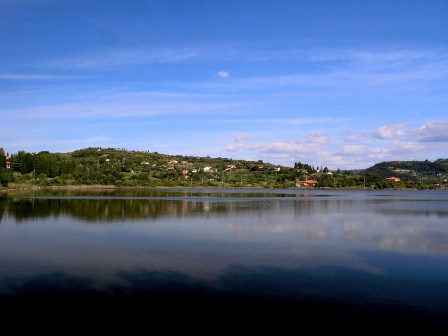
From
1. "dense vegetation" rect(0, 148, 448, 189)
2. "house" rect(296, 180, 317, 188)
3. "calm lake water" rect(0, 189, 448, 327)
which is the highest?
→ "dense vegetation" rect(0, 148, 448, 189)

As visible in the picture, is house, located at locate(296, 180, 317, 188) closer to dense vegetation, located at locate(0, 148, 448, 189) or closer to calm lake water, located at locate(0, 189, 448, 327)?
dense vegetation, located at locate(0, 148, 448, 189)

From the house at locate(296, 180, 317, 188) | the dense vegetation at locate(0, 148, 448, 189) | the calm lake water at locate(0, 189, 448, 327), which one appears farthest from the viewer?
the house at locate(296, 180, 317, 188)

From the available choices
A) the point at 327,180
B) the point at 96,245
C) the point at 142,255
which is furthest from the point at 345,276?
the point at 327,180

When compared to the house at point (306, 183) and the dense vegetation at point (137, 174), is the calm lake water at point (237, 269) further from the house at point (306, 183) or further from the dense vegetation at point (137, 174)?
the house at point (306, 183)

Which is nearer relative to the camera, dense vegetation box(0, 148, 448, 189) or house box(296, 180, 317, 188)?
dense vegetation box(0, 148, 448, 189)

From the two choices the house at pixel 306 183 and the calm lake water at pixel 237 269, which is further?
the house at pixel 306 183

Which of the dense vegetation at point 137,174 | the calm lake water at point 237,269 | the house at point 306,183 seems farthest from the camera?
the house at point 306,183

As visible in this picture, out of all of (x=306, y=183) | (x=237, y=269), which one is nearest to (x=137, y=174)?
(x=306, y=183)

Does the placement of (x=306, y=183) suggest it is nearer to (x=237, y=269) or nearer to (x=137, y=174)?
(x=137, y=174)

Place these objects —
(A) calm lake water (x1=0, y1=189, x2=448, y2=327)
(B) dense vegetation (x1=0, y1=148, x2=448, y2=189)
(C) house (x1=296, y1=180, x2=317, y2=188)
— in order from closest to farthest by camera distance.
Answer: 1. (A) calm lake water (x1=0, y1=189, x2=448, y2=327)
2. (B) dense vegetation (x1=0, y1=148, x2=448, y2=189)
3. (C) house (x1=296, y1=180, x2=317, y2=188)

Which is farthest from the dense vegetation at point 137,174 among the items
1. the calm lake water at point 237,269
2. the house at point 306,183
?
the calm lake water at point 237,269

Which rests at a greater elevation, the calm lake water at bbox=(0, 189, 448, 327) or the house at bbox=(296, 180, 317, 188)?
the house at bbox=(296, 180, 317, 188)

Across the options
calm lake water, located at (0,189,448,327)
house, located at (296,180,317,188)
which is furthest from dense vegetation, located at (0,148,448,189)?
calm lake water, located at (0,189,448,327)

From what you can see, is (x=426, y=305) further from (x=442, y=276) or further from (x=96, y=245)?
(x=96, y=245)
